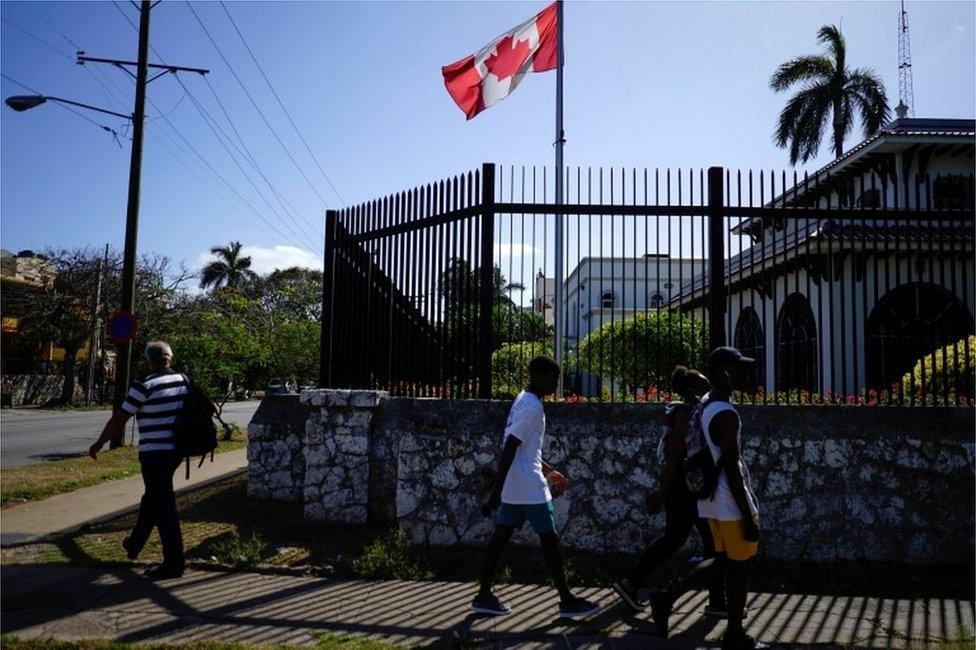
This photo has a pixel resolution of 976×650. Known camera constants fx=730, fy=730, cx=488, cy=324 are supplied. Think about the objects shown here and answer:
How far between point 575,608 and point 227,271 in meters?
61.6

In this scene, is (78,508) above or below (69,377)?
below

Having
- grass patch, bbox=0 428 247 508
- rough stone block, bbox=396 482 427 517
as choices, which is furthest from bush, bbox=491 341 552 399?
grass patch, bbox=0 428 247 508

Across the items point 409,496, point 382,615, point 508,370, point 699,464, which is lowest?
point 382,615

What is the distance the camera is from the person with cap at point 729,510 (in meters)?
3.92

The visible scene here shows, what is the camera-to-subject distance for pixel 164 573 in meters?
5.47

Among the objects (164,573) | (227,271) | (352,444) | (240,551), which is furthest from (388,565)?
(227,271)

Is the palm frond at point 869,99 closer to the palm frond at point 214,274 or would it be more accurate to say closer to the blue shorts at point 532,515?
the blue shorts at point 532,515

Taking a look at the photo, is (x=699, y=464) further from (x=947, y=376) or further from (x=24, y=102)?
(x=24, y=102)

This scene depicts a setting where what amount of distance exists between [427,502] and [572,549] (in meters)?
1.31

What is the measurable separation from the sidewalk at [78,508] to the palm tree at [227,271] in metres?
53.8

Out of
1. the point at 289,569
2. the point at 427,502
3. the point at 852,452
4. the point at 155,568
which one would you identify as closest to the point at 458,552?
the point at 427,502

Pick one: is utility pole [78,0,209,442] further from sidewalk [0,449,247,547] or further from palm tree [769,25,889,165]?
palm tree [769,25,889,165]

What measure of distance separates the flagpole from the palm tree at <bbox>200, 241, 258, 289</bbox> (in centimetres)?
5610

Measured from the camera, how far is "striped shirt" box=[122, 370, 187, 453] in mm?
5500
